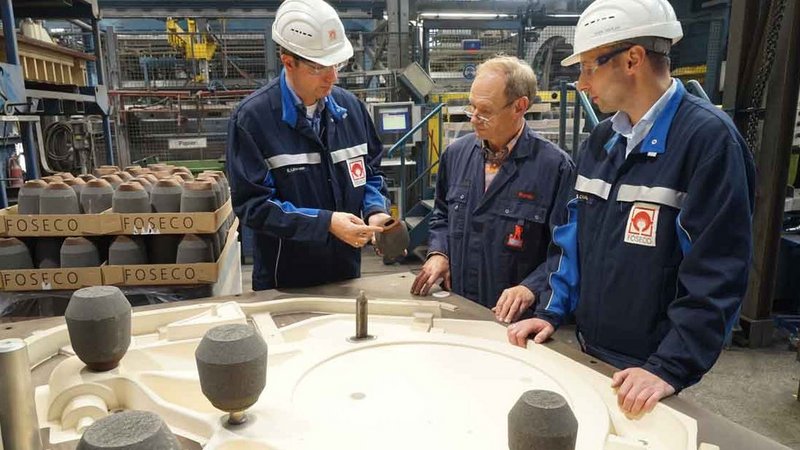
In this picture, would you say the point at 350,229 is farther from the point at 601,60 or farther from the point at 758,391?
the point at 758,391

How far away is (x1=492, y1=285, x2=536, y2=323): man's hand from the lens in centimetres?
143

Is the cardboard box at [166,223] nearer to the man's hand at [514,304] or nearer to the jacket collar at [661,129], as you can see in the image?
the man's hand at [514,304]

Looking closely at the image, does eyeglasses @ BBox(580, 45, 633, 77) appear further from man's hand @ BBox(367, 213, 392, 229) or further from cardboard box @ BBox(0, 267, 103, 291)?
cardboard box @ BBox(0, 267, 103, 291)

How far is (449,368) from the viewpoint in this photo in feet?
3.77

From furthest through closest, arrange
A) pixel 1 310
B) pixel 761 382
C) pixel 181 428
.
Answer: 1. pixel 761 382
2. pixel 1 310
3. pixel 181 428

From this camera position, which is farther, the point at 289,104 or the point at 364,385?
the point at 289,104

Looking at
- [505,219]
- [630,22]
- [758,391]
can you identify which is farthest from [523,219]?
[758,391]

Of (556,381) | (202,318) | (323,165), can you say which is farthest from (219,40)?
(556,381)

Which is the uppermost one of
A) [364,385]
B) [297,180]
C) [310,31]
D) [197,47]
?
[197,47]

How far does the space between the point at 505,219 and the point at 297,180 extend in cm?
68

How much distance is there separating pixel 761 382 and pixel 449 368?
2899mm

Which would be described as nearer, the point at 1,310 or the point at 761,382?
the point at 1,310

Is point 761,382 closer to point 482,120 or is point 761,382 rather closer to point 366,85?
point 482,120

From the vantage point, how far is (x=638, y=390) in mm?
1005
